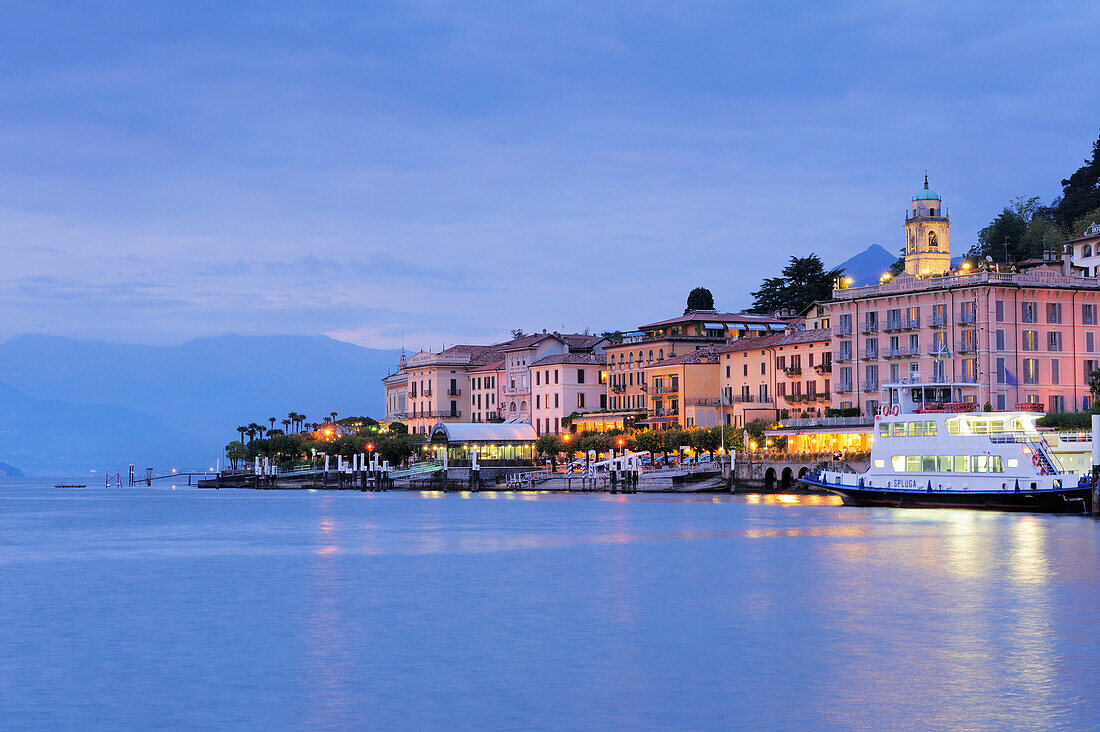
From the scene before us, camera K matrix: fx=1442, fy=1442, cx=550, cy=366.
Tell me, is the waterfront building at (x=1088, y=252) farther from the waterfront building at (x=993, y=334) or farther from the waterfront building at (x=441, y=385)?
the waterfront building at (x=441, y=385)

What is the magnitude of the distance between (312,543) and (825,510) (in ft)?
105

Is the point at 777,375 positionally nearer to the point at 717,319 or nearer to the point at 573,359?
the point at 717,319

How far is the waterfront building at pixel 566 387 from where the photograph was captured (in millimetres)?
147000

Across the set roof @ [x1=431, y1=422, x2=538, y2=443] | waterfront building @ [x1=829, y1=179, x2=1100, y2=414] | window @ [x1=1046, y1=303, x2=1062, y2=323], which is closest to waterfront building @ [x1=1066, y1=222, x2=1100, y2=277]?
waterfront building @ [x1=829, y1=179, x2=1100, y2=414]

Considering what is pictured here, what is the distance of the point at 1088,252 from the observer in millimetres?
115375

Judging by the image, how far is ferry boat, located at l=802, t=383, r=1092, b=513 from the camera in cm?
6969

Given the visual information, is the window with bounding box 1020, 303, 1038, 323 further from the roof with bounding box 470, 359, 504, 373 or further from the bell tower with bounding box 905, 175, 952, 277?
the roof with bounding box 470, 359, 504, 373

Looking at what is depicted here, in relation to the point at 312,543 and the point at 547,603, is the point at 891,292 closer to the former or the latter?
the point at 312,543

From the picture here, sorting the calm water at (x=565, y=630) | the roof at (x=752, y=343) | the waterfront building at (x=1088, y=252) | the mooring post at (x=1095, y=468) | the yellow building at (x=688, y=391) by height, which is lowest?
the calm water at (x=565, y=630)

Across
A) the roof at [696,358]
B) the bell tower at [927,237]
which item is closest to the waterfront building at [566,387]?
the roof at [696,358]

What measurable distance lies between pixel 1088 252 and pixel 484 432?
193 feet

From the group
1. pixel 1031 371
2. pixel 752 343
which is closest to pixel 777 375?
pixel 752 343

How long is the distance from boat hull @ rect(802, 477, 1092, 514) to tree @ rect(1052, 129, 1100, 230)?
67.1m

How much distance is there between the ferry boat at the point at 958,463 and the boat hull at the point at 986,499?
5 centimetres
